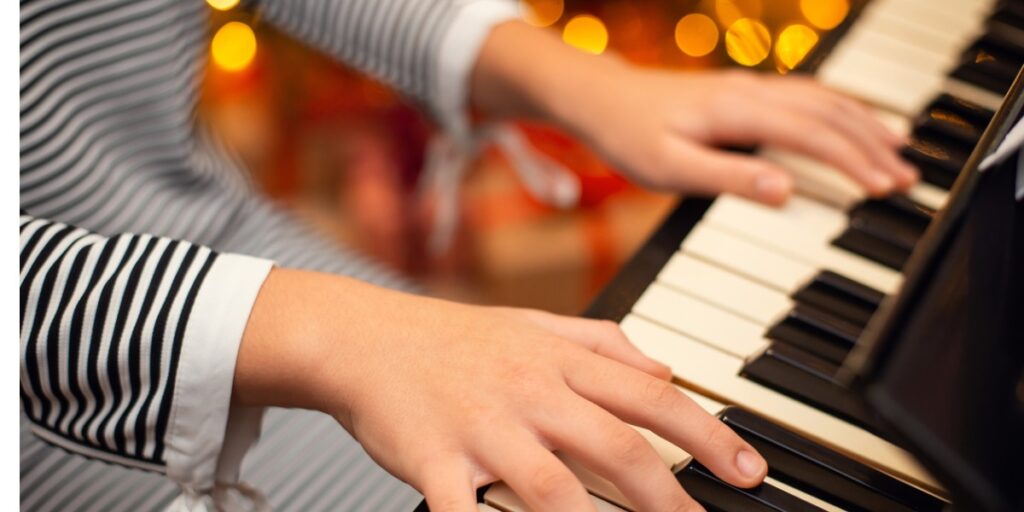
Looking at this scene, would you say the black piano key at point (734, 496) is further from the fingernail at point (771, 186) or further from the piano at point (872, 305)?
the fingernail at point (771, 186)

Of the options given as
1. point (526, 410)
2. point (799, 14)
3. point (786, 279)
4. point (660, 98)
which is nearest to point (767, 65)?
point (799, 14)

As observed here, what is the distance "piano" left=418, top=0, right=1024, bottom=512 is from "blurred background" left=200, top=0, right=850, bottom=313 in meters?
0.73

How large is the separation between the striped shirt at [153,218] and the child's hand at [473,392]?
0.03m

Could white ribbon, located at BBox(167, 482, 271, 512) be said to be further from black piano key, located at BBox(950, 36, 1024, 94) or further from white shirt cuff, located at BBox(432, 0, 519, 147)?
black piano key, located at BBox(950, 36, 1024, 94)

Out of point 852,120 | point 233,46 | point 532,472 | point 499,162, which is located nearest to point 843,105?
point 852,120

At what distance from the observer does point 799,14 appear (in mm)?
1575

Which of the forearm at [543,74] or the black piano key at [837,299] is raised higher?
the forearm at [543,74]

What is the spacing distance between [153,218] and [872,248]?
563 mm

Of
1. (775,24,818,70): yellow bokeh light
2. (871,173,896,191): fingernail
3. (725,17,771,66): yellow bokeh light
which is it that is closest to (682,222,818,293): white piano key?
(871,173,896,191): fingernail

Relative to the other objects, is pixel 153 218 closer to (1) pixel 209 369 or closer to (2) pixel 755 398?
(1) pixel 209 369

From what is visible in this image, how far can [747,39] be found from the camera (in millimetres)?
1493

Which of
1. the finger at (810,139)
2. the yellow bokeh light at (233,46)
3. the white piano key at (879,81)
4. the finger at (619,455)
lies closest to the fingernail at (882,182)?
the finger at (810,139)

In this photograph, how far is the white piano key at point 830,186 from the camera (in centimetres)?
70

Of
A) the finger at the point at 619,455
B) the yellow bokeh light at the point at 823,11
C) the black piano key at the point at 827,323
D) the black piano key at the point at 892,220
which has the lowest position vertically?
the finger at the point at 619,455
